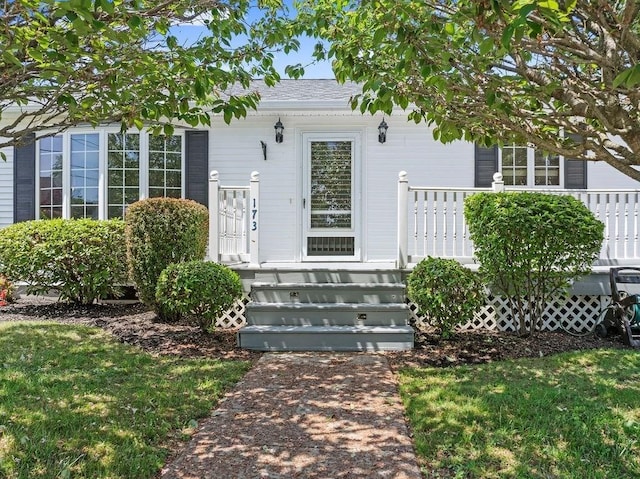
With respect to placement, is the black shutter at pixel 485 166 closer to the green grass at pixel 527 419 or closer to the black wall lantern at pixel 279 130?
the black wall lantern at pixel 279 130

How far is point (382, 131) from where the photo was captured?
7.85 m

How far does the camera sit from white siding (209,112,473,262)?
313 inches

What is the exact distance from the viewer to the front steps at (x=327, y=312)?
5340 mm

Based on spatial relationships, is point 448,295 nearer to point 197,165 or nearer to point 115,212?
point 197,165

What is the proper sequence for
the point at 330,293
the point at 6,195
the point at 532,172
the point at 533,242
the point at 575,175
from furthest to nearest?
1. the point at 6,195
2. the point at 532,172
3. the point at 575,175
4. the point at 330,293
5. the point at 533,242

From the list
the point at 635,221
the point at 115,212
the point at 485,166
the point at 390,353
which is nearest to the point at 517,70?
the point at 390,353

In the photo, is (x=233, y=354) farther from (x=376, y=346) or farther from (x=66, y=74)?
(x=66, y=74)

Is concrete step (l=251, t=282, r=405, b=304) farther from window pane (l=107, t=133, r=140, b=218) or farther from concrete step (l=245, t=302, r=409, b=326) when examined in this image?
window pane (l=107, t=133, r=140, b=218)

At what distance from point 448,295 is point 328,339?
1527 millimetres

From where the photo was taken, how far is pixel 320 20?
165 inches

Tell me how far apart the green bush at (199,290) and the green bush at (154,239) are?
1.74 ft

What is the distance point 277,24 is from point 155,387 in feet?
11.3

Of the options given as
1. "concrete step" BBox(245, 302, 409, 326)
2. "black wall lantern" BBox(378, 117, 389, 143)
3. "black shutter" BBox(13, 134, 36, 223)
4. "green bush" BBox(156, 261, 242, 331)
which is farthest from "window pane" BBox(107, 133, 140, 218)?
"black wall lantern" BBox(378, 117, 389, 143)

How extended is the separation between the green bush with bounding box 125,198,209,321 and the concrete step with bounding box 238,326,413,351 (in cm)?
163
